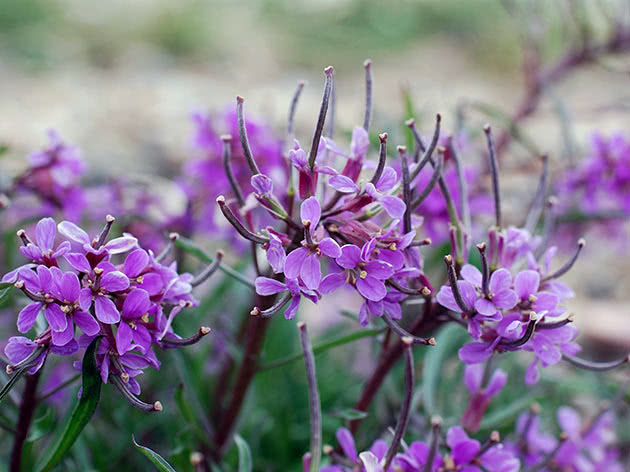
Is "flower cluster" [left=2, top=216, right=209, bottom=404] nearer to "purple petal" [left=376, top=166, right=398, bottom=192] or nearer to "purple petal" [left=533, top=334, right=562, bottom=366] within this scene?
"purple petal" [left=376, top=166, right=398, bottom=192]

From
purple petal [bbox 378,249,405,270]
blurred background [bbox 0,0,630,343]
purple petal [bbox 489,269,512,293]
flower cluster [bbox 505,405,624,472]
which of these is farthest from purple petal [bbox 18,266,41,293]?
blurred background [bbox 0,0,630,343]

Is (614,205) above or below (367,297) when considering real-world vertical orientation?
below

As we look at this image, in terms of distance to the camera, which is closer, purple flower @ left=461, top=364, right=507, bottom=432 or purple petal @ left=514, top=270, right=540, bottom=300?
purple petal @ left=514, top=270, right=540, bottom=300

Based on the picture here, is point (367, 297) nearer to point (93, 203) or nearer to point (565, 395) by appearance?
point (93, 203)

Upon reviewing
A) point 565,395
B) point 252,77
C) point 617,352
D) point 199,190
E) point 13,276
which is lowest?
point 252,77

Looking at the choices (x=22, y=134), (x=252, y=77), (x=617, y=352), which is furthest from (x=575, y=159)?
(x=252, y=77)

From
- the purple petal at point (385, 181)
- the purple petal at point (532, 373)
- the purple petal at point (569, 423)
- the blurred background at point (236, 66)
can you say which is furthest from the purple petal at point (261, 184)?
the blurred background at point (236, 66)

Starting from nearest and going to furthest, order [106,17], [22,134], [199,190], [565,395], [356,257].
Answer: [356,257] → [199,190] → [565,395] → [22,134] → [106,17]

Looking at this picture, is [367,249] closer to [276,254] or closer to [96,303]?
[276,254]
